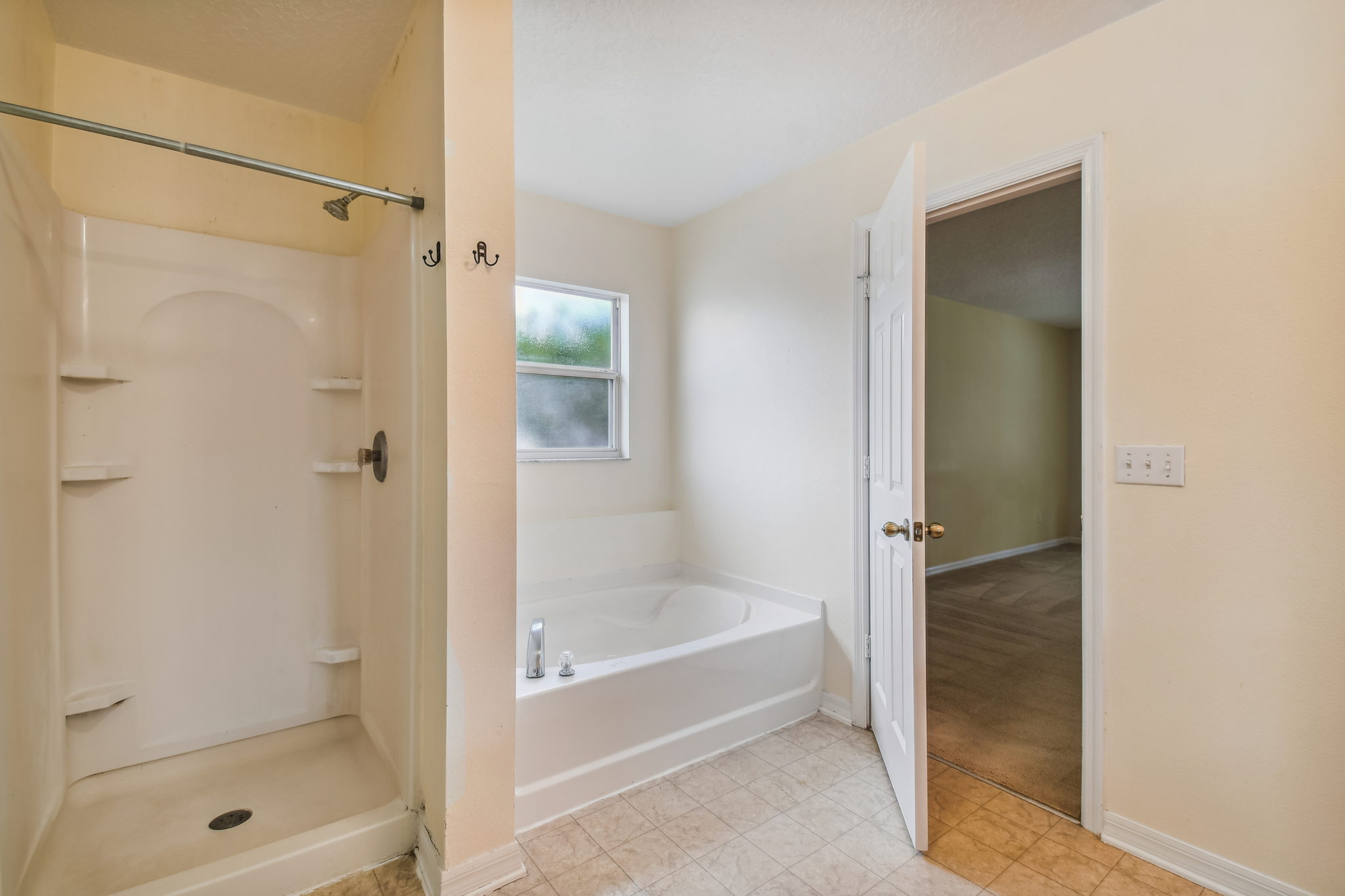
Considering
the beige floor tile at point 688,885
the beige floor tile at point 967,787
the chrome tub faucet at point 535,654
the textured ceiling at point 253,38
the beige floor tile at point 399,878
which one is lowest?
the beige floor tile at point 967,787

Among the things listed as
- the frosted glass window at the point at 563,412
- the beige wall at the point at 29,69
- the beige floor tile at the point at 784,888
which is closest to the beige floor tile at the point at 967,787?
the beige floor tile at the point at 784,888

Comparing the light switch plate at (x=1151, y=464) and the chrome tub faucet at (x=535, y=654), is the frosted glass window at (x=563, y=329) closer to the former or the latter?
the chrome tub faucet at (x=535, y=654)

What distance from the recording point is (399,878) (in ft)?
5.01

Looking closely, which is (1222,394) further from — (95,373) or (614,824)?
(95,373)

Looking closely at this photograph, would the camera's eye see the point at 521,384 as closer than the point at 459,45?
No

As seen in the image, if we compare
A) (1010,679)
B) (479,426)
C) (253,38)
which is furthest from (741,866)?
(253,38)

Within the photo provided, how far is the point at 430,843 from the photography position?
1517mm

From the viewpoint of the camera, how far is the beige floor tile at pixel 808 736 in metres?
2.25

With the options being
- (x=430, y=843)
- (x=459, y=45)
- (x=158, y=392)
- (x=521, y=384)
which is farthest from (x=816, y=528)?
(x=158, y=392)

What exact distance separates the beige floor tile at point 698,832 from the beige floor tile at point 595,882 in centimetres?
20

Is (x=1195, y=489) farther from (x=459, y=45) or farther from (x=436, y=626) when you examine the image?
(x=459, y=45)

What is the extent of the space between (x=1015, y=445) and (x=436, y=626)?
576 cm

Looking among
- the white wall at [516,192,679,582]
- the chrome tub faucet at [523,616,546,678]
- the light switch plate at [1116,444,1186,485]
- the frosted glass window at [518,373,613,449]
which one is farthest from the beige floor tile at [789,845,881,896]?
the frosted glass window at [518,373,613,449]

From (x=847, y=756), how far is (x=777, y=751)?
0.25m
